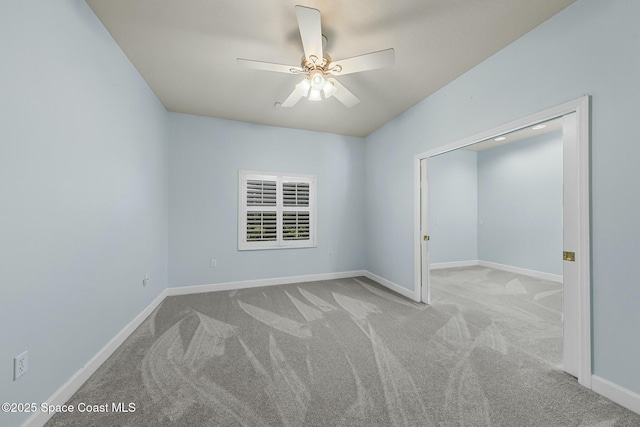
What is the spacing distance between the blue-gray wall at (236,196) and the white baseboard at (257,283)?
3.0 inches

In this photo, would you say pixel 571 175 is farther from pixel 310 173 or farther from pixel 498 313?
pixel 310 173

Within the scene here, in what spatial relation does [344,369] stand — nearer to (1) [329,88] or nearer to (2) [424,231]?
(2) [424,231]

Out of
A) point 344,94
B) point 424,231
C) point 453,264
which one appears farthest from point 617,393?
point 453,264

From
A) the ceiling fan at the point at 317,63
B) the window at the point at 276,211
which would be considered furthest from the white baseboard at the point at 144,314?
the ceiling fan at the point at 317,63

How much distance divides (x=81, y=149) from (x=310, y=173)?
3213 mm

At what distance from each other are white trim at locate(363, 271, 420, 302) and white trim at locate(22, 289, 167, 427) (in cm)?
351

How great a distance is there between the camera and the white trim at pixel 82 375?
1.38 meters

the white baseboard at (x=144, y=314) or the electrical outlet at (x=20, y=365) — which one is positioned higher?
the electrical outlet at (x=20, y=365)

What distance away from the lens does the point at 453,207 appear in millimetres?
5902

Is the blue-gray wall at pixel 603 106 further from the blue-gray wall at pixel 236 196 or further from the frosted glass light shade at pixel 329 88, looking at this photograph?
the blue-gray wall at pixel 236 196

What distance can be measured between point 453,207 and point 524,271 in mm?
1925

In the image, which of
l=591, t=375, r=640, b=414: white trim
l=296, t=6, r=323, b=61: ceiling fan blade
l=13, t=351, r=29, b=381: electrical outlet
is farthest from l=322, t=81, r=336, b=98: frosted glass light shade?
l=591, t=375, r=640, b=414: white trim

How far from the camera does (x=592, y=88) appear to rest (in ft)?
5.55

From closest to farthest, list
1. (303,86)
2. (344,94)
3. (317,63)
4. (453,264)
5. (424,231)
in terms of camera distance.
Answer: (317,63), (303,86), (344,94), (424,231), (453,264)
